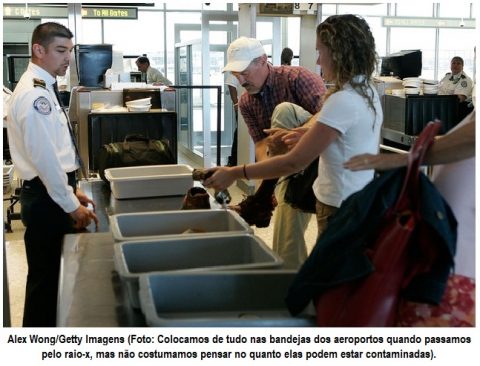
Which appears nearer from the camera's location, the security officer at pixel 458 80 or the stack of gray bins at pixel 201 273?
the stack of gray bins at pixel 201 273

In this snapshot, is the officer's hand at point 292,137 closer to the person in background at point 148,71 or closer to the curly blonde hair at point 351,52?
the curly blonde hair at point 351,52

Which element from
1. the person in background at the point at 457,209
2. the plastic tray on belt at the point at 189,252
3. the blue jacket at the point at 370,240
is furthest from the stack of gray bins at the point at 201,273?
the person in background at the point at 457,209

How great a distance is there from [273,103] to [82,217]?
A: 39.6 inches

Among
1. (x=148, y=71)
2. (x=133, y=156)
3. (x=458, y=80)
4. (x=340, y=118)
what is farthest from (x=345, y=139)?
(x=458, y=80)

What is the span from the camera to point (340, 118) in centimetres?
172

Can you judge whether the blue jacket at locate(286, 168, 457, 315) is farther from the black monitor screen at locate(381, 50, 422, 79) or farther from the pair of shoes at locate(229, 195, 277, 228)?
the black monitor screen at locate(381, 50, 422, 79)

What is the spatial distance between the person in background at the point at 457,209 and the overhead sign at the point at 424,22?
11.2 m

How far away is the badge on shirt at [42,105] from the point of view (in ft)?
7.09

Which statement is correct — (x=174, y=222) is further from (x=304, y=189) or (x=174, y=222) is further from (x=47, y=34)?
(x=47, y=34)

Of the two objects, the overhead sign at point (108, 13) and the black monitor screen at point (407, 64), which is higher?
the overhead sign at point (108, 13)

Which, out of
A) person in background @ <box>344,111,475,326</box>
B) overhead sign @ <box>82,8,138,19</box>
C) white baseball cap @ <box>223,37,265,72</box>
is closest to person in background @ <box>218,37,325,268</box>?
white baseball cap @ <box>223,37,265,72</box>

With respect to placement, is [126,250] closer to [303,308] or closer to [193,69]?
[303,308]

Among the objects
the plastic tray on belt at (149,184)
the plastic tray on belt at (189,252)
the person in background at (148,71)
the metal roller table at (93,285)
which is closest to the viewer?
the metal roller table at (93,285)

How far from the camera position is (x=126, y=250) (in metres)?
1.62
